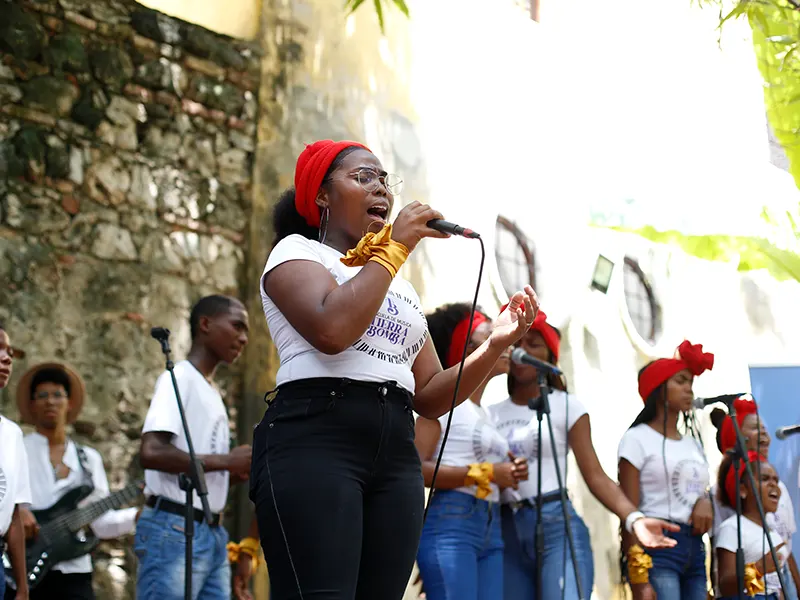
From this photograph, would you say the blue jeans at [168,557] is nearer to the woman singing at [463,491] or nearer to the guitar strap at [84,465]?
the guitar strap at [84,465]

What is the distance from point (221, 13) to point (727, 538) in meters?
4.26

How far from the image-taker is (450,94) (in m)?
7.63

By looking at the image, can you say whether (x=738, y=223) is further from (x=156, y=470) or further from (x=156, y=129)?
(x=156, y=470)

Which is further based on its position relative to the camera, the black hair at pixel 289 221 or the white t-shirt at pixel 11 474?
the white t-shirt at pixel 11 474

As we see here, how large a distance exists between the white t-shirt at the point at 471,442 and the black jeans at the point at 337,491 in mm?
2385

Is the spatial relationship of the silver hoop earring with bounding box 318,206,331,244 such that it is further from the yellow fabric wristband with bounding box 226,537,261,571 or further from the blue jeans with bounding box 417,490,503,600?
the yellow fabric wristband with bounding box 226,537,261,571

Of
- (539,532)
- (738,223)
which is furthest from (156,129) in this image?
(738,223)

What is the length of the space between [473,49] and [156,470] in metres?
4.57

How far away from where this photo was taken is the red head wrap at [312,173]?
8.34ft

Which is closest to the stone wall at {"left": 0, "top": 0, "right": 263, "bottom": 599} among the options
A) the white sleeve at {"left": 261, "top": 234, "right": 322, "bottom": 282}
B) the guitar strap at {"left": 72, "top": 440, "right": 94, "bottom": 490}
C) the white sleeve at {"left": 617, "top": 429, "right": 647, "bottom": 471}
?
the guitar strap at {"left": 72, "top": 440, "right": 94, "bottom": 490}

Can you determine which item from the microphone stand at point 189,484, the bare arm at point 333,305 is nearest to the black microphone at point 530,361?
the microphone stand at point 189,484

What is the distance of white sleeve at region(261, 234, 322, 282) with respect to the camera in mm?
2311

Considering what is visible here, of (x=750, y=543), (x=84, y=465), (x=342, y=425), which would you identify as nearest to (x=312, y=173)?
(x=342, y=425)

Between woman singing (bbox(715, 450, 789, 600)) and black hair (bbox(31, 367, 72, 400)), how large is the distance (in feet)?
10.7
